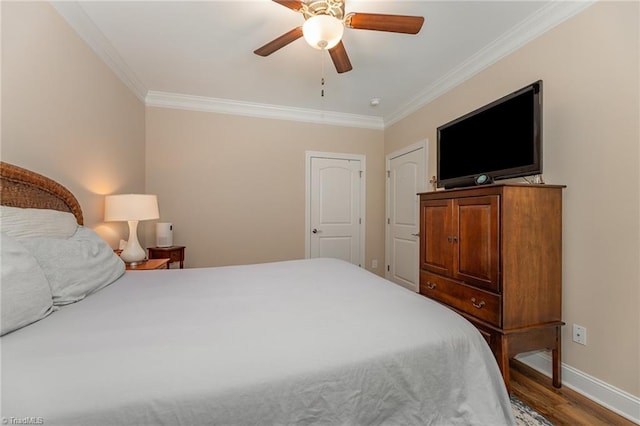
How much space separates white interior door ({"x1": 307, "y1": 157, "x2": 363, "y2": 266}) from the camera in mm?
4066

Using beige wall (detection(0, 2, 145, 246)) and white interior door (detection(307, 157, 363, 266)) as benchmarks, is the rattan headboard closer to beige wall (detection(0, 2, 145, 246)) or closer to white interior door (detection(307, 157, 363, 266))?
beige wall (detection(0, 2, 145, 246))

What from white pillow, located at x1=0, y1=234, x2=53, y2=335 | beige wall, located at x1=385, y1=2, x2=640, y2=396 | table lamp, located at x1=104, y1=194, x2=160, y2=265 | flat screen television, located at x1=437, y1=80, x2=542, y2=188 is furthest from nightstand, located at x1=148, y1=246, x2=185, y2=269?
beige wall, located at x1=385, y1=2, x2=640, y2=396

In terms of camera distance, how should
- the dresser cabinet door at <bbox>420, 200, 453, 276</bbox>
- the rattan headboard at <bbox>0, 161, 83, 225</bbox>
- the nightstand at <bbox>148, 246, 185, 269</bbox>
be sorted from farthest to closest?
the nightstand at <bbox>148, 246, 185, 269</bbox> < the dresser cabinet door at <bbox>420, 200, 453, 276</bbox> < the rattan headboard at <bbox>0, 161, 83, 225</bbox>

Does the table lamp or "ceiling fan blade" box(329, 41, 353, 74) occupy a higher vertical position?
"ceiling fan blade" box(329, 41, 353, 74)

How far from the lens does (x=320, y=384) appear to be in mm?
823

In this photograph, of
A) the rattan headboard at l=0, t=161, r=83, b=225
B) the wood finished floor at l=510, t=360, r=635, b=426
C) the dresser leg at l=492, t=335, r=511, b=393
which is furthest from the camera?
the dresser leg at l=492, t=335, r=511, b=393

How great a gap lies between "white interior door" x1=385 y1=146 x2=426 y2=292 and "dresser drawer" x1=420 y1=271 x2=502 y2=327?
3.73 feet

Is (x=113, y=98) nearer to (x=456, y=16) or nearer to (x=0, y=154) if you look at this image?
(x=0, y=154)

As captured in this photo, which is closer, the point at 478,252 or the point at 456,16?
the point at 478,252

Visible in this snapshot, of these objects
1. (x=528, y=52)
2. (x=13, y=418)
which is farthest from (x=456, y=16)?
(x=13, y=418)

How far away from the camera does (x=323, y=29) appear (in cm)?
163

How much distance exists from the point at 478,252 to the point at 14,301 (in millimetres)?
2303

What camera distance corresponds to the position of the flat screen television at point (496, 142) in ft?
5.96

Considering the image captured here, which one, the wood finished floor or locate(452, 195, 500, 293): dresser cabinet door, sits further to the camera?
locate(452, 195, 500, 293): dresser cabinet door
